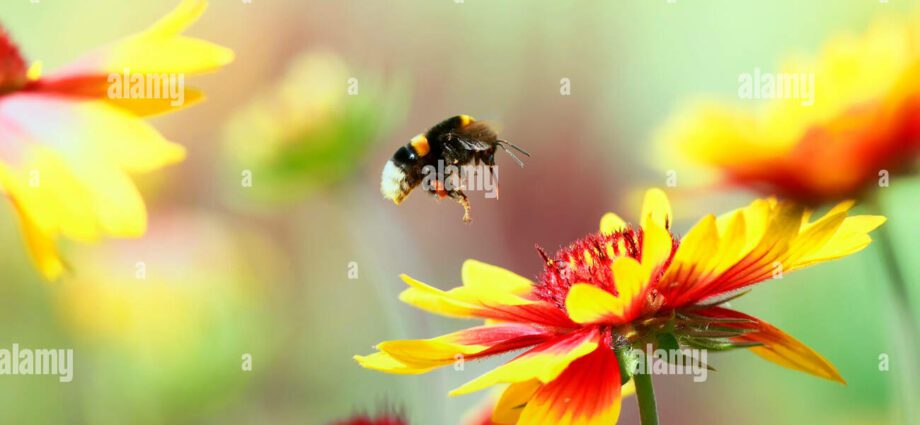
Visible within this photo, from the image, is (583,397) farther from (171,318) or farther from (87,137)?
(171,318)

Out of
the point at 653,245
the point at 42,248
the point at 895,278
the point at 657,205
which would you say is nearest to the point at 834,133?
the point at 895,278

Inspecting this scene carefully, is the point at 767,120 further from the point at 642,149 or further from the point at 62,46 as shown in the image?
the point at 62,46

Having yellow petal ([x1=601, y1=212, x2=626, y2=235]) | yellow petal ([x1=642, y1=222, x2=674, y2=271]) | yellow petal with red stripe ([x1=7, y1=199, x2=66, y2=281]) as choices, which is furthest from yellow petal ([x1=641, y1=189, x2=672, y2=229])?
yellow petal with red stripe ([x1=7, y1=199, x2=66, y2=281])

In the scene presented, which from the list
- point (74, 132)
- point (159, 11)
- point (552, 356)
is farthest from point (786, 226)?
point (159, 11)

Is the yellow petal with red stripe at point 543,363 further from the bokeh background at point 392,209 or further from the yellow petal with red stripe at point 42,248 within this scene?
the bokeh background at point 392,209

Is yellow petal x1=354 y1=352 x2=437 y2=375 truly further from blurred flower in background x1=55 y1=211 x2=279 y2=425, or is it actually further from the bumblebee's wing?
blurred flower in background x1=55 y1=211 x2=279 y2=425
